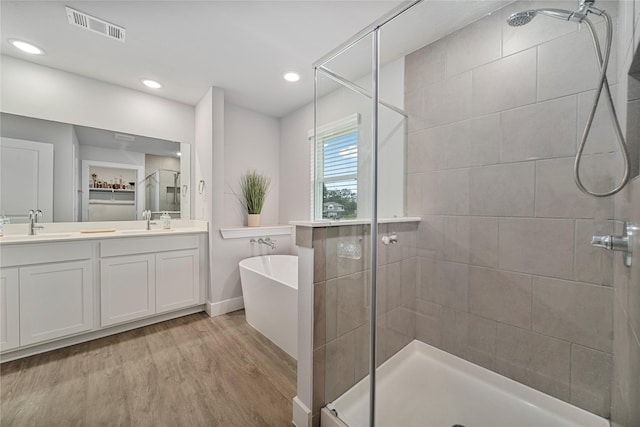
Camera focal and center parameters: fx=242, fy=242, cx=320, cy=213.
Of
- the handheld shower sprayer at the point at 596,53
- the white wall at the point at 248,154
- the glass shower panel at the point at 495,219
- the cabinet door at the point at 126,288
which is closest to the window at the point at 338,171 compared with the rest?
the glass shower panel at the point at 495,219

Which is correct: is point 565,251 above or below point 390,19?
below

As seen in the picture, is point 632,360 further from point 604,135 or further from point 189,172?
point 189,172

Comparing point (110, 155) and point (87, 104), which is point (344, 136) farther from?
point (87, 104)

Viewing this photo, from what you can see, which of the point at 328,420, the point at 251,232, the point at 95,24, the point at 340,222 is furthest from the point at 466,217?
the point at 95,24

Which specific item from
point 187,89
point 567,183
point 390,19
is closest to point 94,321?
point 187,89

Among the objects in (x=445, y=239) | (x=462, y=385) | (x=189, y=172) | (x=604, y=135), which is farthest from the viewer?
(x=189, y=172)

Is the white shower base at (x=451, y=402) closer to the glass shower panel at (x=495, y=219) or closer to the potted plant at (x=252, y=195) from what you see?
the glass shower panel at (x=495, y=219)

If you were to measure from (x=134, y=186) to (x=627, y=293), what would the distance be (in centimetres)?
365

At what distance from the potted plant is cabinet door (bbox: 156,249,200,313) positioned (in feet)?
2.57

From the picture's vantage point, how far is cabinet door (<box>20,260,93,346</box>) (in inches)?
71.1

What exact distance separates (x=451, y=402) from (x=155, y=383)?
1.81 m

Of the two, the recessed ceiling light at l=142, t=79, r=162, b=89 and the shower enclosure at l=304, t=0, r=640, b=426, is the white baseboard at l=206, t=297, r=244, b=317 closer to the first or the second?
the shower enclosure at l=304, t=0, r=640, b=426

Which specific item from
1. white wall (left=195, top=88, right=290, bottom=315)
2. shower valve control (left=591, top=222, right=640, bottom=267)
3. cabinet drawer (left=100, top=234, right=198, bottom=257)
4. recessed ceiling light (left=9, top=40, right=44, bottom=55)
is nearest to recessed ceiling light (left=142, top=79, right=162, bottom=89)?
white wall (left=195, top=88, right=290, bottom=315)

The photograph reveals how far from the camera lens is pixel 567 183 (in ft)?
3.92
